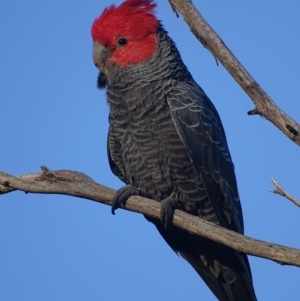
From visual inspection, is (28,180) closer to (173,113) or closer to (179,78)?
(173,113)

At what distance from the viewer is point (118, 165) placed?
6246 millimetres

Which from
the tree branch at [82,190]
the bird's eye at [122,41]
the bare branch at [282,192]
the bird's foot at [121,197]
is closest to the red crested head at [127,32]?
the bird's eye at [122,41]

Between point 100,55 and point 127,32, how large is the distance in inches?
16.6

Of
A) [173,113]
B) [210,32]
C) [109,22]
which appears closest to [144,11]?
[109,22]

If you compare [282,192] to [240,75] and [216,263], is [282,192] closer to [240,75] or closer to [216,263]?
[240,75]

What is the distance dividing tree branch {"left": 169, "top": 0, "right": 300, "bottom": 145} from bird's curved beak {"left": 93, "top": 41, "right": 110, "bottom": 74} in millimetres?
2091

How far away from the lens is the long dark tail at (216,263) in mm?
5742

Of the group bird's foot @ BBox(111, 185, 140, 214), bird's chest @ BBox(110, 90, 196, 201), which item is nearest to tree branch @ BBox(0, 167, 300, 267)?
bird's foot @ BBox(111, 185, 140, 214)

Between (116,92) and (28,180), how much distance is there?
1595 mm

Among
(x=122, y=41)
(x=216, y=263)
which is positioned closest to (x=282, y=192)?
(x=216, y=263)

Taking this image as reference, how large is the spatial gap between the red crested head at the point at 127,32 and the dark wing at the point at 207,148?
0.62 meters

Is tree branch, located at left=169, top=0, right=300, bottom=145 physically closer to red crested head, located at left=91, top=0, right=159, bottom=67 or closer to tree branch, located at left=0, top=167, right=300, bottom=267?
tree branch, located at left=0, top=167, right=300, bottom=267

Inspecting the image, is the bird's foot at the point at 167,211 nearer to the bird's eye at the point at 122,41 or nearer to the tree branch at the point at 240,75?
the tree branch at the point at 240,75

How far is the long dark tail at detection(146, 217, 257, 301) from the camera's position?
574cm
